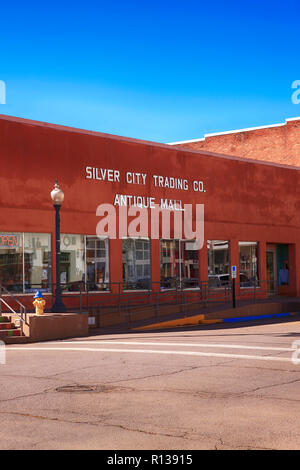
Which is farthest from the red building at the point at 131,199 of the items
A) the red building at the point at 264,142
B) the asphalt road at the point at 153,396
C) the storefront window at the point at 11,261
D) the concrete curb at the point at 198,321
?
the asphalt road at the point at 153,396

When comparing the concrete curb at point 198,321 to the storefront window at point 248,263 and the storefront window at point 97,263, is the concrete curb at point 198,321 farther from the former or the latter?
the storefront window at point 248,263

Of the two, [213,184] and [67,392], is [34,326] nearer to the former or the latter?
[67,392]

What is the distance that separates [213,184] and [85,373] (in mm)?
20060

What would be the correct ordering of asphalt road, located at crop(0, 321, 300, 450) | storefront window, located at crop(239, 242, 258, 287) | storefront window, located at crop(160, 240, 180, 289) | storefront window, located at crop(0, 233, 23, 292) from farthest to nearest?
1. storefront window, located at crop(239, 242, 258, 287)
2. storefront window, located at crop(160, 240, 180, 289)
3. storefront window, located at crop(0, 233, 23, 292)
4. asphalt road, located at crop(0, 321, 300, 450)

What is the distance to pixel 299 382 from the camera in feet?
32.0

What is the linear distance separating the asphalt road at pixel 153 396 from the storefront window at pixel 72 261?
862cm

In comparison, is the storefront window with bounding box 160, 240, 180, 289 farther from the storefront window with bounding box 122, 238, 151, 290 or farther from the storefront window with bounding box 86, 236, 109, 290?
the storefront window with bounding box 86, 236, 109, 290

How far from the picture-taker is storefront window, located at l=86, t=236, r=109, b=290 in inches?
979

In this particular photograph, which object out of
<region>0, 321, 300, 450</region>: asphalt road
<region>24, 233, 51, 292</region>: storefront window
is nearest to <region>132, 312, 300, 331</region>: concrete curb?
<region>24, 233, 51, 292</region>: storefront window

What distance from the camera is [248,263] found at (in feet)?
104

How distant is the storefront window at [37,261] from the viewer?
23.0 meters

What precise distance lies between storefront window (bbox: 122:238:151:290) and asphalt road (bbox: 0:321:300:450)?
35.0 feet
